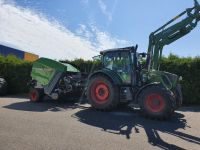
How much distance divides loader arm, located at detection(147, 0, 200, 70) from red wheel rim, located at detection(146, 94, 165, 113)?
2.02 metres

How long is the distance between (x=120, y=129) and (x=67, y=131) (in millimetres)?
1530

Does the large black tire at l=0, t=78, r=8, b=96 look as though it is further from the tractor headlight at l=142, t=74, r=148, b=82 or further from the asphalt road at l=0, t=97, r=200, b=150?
the tractor headlight at l=142, t=74, r=148, b=82

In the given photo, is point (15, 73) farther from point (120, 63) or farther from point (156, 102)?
point (156, 102)

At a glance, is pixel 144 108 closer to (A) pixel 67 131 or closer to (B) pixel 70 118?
(B) pixel 70 118

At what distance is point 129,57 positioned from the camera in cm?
1177

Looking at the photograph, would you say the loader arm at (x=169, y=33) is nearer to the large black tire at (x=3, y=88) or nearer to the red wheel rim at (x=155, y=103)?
the red wheel rim at (x=155, y=103)

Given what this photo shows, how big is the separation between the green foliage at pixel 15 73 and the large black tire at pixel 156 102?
9.68 meters

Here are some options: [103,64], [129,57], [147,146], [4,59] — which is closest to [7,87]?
[4,59]

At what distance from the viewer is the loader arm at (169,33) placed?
11.6 m

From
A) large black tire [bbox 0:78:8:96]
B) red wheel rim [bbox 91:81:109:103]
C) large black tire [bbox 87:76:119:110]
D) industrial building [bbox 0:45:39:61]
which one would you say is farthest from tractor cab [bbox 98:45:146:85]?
industrial building [bbox 0:45:39:61]

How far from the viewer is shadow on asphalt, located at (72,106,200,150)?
7.91 metres

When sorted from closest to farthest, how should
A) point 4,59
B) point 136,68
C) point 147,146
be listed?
point 147,146, point 136,68, point 4,59

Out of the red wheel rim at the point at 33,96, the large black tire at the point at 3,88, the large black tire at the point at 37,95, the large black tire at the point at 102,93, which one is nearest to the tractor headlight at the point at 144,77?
the large black tire at the point at 102,93

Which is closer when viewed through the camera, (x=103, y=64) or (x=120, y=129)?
(x=120, y=129)
